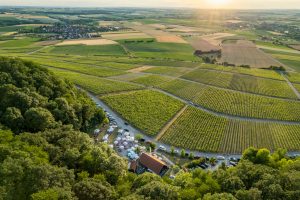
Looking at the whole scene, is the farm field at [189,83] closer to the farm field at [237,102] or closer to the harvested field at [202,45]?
the farm field at [237,102]

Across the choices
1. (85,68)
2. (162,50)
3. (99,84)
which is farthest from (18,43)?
(99,84)

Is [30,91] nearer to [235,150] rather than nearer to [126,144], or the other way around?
[126,144]

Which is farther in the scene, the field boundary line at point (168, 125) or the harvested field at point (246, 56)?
the harvested field at point (246, 56)

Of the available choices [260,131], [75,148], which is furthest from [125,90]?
[75,148]

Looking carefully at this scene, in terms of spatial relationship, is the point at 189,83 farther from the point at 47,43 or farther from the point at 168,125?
the point at 47,43

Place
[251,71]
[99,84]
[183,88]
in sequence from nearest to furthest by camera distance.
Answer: [183,88] → [99,84] → [251,71]

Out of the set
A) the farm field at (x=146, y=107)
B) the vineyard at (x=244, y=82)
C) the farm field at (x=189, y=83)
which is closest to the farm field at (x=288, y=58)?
the farm field at (x=189, y=83)
